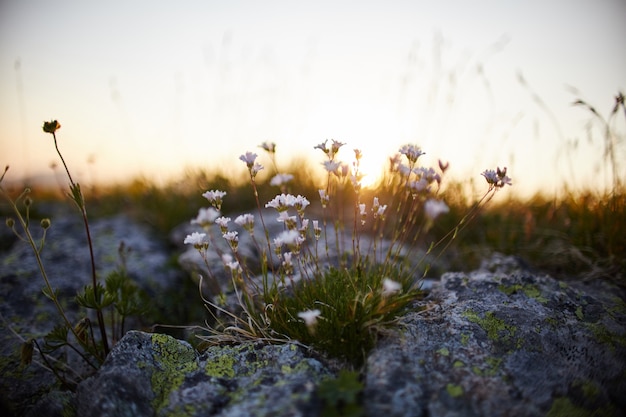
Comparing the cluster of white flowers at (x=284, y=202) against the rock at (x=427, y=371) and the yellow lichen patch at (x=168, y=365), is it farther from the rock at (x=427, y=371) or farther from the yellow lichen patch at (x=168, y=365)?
the yellow lichen patch at (x=168, y=365)

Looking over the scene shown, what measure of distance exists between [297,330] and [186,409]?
32.8 inches

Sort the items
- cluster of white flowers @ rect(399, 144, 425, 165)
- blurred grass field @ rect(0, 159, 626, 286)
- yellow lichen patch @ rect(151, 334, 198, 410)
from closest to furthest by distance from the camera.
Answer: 1. yellow lichen patch @ rect(151, 334, 198, 410)
2. cluster of white flowers @ rect(399, 144, 425, 165)
3. blurred grass field @ rect(0, 159, 626, 286)

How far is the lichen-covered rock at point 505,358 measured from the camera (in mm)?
1947

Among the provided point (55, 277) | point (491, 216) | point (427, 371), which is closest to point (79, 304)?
point (55, 277)

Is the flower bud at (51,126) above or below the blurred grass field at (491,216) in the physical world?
above

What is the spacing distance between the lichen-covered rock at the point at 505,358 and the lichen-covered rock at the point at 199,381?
0.42 meters

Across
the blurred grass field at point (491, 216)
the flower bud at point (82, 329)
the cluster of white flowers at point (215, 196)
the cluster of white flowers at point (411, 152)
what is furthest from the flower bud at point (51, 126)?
the cluster of white flowers at point (411, 152)

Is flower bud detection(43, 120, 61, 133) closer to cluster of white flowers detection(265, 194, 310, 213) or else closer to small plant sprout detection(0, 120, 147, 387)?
small plant sprout detection(0, 120, 147, 387)

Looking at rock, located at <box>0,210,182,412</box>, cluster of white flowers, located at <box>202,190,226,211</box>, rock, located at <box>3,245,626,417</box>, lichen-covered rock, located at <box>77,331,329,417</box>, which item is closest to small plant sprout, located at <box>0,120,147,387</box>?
rock, located at <box>0,210,182,412</box>

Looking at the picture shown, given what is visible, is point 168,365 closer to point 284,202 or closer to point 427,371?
point 284,202

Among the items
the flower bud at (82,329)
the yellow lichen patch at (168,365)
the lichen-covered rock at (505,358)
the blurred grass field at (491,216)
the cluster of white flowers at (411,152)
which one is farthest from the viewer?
the blurred grass field at (491,216)

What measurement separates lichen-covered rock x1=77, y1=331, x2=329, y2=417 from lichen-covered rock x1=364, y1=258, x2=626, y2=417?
42cm

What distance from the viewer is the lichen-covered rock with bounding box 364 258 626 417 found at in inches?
76.7

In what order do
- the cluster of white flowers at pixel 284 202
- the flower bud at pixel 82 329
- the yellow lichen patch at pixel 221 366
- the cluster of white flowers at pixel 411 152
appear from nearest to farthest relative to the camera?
the yellow lichen patch at pixel 221 366
the cluster of white flowers at pixel 284 202
the cluster of white flowers at pixel 411 152
the flower bud at pixel 82 329
